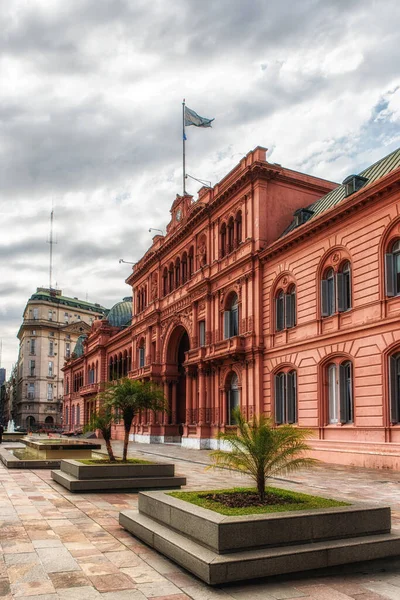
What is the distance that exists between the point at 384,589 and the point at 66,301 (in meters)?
126

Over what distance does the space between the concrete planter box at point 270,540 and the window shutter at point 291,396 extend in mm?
21592

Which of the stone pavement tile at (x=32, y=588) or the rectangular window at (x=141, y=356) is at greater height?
the rectangular window at (x=141, y=356)

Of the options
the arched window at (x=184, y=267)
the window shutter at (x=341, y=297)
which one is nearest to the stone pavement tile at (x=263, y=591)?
the window shutter at (x=341, y=297)

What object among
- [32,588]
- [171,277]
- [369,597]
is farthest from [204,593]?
[171,277]

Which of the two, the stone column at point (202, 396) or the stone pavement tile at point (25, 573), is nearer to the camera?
the stone pavement tile at point (25, 573)

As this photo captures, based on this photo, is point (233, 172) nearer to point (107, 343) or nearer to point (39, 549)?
point (39, 549)

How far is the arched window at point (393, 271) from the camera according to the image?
23500mm

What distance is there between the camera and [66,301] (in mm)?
129625

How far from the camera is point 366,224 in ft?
82.4

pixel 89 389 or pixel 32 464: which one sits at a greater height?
pixel 89 389

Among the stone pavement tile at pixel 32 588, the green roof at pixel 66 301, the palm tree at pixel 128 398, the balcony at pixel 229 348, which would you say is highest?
the green roof at pixel 66 301

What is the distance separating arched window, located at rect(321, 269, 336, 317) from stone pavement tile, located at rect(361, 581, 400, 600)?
20374mm

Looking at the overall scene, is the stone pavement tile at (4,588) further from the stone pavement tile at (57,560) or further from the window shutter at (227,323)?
the window shutter at (227,323)

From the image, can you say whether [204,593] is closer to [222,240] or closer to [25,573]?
[25,573]
